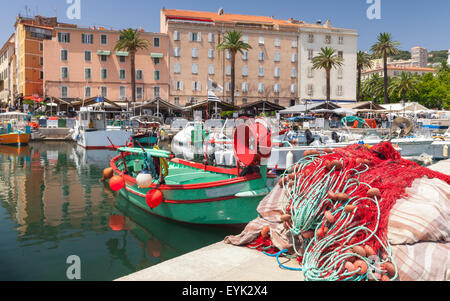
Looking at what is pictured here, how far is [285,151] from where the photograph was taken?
1625 cm

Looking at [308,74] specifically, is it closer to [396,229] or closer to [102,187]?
[102,187]

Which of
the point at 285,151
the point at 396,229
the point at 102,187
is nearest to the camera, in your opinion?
the point at 396,229

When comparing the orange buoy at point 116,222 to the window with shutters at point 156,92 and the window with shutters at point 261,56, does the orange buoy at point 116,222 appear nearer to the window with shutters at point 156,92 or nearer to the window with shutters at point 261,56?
the window with shutters at point 156,92

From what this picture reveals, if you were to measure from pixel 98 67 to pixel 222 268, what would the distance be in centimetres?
4761

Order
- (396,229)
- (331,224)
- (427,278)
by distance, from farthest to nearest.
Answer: (331,224), (396,229), (427,278)

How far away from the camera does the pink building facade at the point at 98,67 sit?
153 ft

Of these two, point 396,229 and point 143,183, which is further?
point 143,183

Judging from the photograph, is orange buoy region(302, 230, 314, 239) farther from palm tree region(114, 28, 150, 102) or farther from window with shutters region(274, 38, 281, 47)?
window with shutters region(274, 38, 281, 47)

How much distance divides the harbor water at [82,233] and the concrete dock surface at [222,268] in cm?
206

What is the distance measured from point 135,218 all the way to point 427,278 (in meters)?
8.08

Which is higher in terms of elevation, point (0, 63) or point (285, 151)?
point (0, 63)

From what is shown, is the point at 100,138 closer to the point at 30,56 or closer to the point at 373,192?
the point at 373,192

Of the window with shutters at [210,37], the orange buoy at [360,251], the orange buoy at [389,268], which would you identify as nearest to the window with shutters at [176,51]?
the window with shutters at [210,37]

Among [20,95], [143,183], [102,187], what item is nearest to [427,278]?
[143,183]
